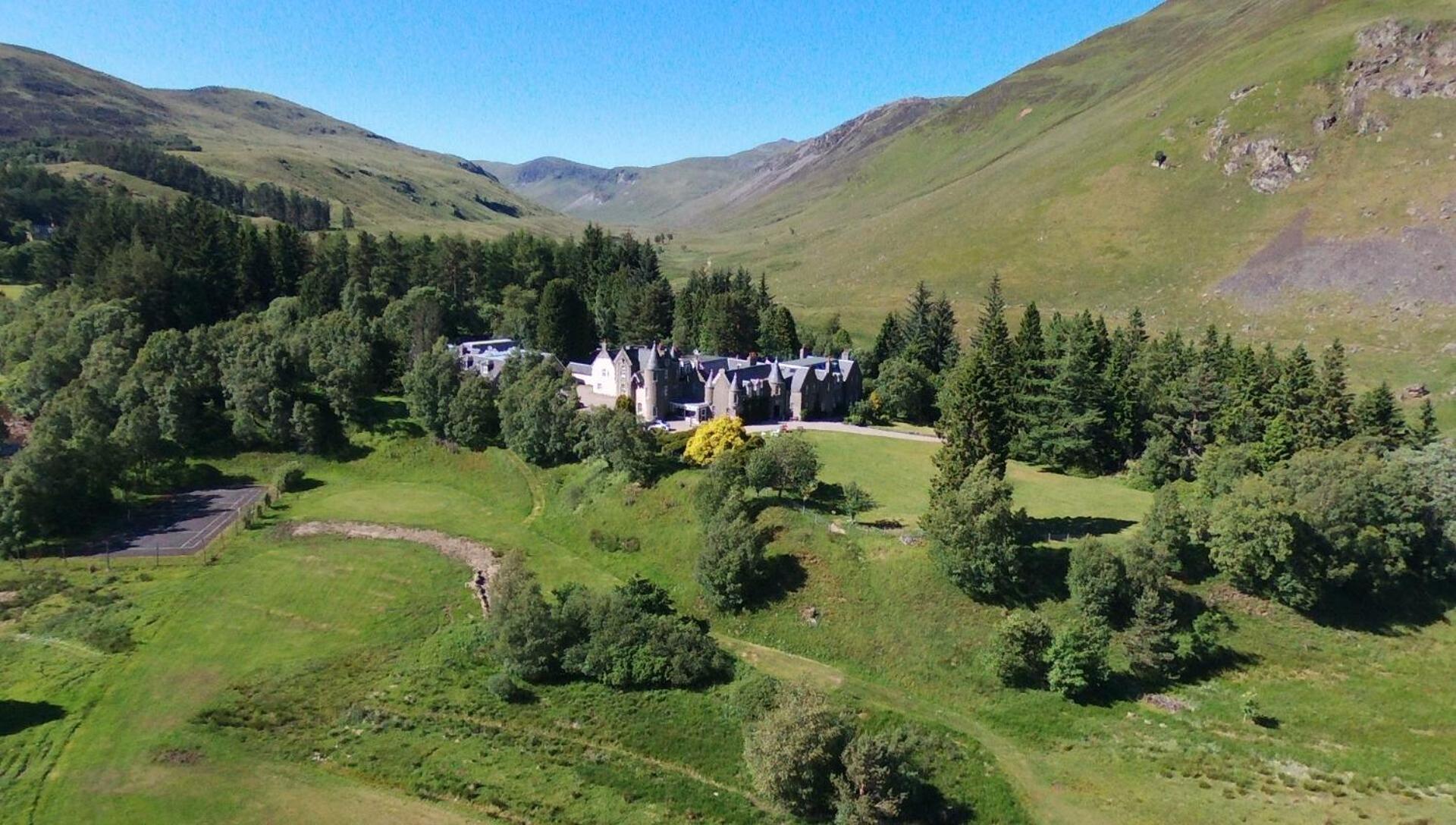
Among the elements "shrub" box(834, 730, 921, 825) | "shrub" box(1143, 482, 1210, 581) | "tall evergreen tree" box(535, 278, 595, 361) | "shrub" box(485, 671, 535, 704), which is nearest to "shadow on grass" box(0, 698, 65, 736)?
"shrub" box(485, 671, 535, 704)

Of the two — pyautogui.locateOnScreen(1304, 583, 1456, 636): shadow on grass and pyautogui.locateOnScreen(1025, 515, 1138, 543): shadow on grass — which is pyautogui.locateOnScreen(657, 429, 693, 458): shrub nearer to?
pyautogui.locateOnScreen(1025, 515, 1138, 543): shadow on grass

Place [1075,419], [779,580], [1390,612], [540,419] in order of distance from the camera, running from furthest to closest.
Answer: [540,419] < [1075,419] < [779,580] < [1390,612]

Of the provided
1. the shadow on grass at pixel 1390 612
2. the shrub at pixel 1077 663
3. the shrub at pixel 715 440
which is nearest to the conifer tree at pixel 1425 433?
the shadow on grass at pixel 1390 612

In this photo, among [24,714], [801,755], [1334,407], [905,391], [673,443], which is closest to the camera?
[801,755]

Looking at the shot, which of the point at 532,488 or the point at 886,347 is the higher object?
the point at 886,347

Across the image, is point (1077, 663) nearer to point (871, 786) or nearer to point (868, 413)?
point (871, 786)

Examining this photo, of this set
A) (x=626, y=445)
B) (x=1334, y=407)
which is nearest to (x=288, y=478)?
(x=626, y=445)

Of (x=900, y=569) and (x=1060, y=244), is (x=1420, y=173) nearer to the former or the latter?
(x=1060, y=244)

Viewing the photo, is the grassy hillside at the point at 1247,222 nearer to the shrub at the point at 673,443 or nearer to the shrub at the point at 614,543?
the shrub at the point at 673,443
